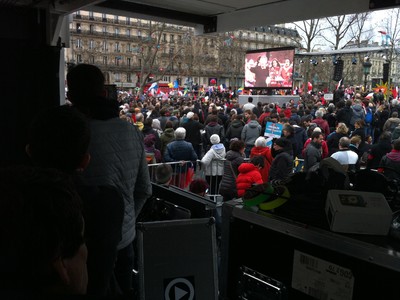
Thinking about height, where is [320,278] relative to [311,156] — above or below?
above

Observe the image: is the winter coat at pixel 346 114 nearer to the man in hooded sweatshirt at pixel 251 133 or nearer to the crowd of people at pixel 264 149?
the crowd of people at pixel 264 149

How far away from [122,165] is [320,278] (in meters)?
1.52

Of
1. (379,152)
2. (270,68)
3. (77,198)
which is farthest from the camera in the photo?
(270,68)

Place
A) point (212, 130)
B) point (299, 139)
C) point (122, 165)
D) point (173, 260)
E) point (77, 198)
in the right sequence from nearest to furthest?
1. point (77, 198)
2. point (173, 260)
3. point (122, 165)
4. point (299, 139)
5. point (212, 130)

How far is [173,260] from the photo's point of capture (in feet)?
7.06

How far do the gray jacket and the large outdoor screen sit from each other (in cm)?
2262

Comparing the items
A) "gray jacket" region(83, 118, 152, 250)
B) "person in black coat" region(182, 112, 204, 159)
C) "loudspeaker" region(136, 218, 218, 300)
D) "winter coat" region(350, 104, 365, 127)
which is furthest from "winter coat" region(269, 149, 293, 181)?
"winter coat" region(350, 104, 365, 127)

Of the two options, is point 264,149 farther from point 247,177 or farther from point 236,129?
point 236,129

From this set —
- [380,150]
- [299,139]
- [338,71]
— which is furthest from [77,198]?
[338,71]

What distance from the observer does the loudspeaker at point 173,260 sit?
7.04ft

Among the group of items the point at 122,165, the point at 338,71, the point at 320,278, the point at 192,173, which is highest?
the point at 338,71

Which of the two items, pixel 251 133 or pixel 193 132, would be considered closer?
pixel 251 133

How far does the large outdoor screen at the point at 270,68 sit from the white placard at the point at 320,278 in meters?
23.7

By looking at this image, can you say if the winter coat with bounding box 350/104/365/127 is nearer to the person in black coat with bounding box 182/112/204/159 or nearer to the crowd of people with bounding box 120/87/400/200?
the crowd of people with bounding box 120/87/400/200
